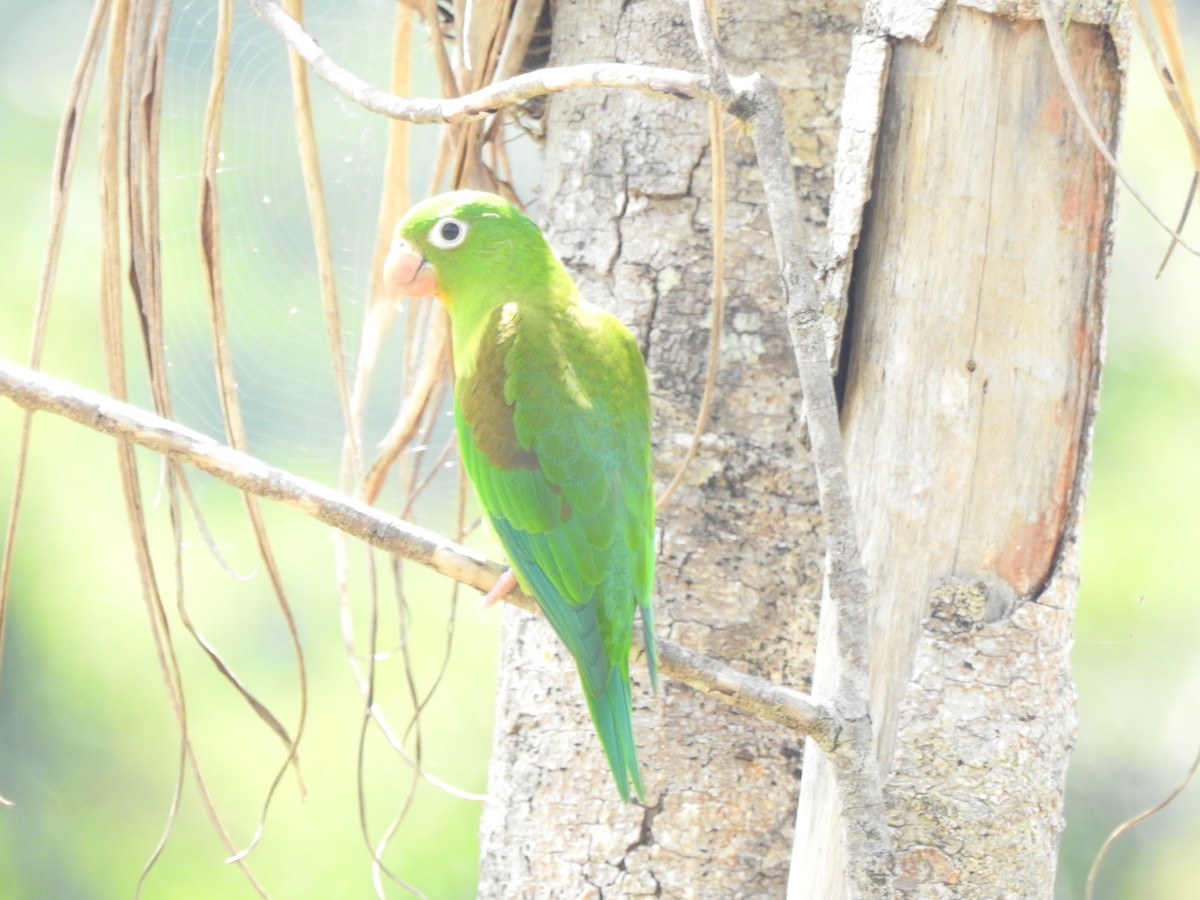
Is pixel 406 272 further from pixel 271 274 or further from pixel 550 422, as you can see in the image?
pixel 271 274

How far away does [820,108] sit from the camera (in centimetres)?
169

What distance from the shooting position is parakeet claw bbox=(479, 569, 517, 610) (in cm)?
149

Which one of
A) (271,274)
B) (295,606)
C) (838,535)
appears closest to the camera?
(838,535)

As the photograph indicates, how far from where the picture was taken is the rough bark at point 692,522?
159 centimetres

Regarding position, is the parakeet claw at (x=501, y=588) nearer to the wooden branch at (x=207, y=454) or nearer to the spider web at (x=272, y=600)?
the wooden branch at (x=207, y=454)

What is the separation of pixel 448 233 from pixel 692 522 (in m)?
0.60

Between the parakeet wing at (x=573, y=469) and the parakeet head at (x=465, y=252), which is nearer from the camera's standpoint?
the parakeet wing at (x=573, y=469)

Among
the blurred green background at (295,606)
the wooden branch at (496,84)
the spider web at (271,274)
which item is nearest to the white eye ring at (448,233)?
the wooden branch at (496,84)

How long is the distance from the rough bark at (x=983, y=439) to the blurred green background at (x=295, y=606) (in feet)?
12.1

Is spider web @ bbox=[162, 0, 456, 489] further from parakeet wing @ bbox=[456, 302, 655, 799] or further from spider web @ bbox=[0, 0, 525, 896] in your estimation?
parakeet wing @ bbox=[456, 302, 655, 799]

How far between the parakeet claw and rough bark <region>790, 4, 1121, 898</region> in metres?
0.43

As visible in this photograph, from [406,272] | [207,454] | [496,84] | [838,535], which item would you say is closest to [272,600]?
[406,272]

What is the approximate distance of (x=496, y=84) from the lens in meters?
1.28

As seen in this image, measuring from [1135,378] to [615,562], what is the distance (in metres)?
4.63
